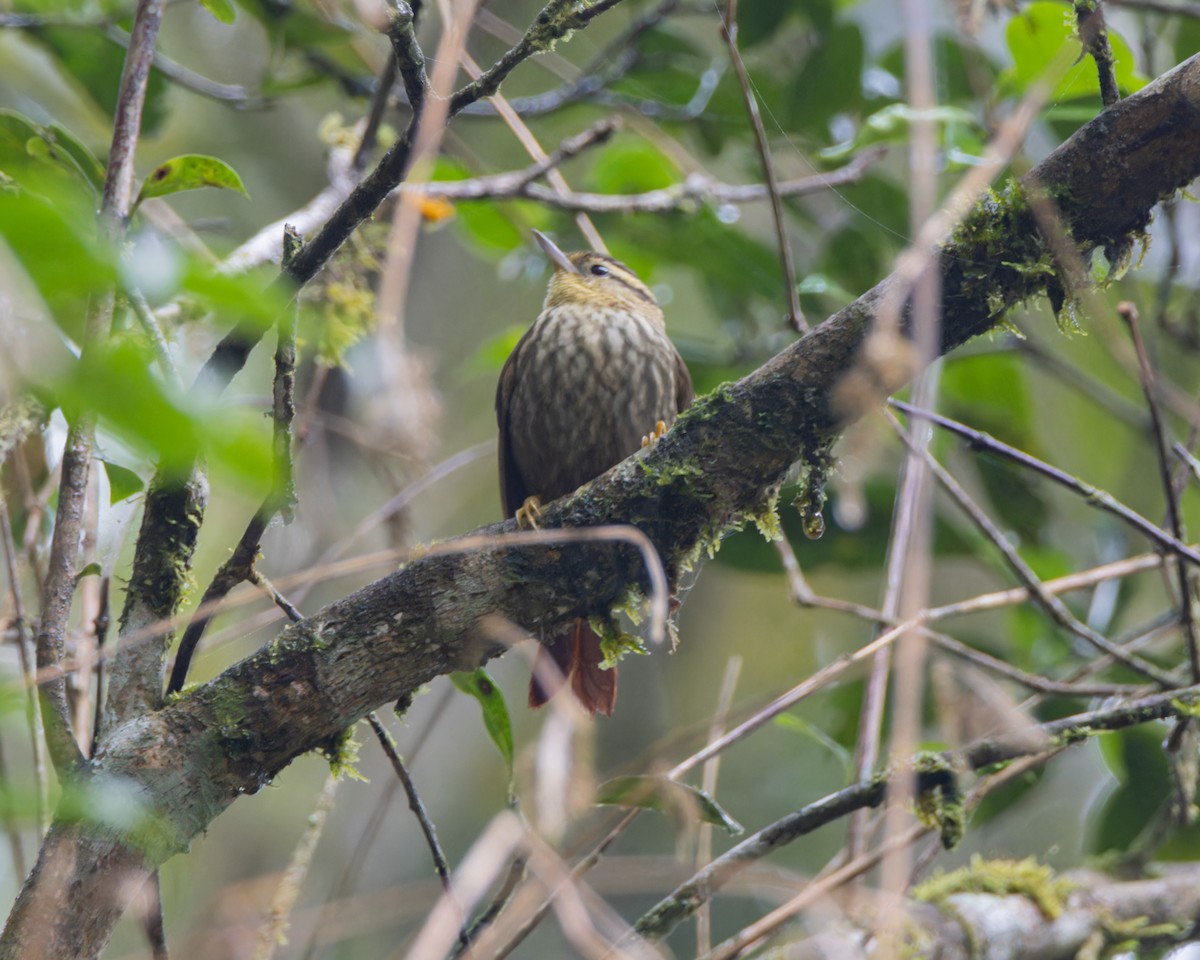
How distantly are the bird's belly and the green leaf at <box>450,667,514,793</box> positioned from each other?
3.69 feet

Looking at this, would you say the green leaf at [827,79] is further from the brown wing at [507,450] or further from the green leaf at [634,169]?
the brown wing at [507,450]

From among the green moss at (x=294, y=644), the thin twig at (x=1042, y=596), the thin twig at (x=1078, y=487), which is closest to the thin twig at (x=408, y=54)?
the green moss at (x=294, y=644)

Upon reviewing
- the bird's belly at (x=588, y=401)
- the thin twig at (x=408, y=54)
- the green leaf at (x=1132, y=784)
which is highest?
the bird's belly at (x=588, y=401)

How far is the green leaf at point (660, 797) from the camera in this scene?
180 centimetres

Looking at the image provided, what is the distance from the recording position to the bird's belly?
9.91ft

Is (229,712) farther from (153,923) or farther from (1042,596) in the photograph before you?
(1042,596)

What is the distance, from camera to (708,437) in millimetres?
1703

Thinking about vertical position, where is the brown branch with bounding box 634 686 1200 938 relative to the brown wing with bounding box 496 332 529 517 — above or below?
below

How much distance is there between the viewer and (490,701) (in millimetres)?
1963

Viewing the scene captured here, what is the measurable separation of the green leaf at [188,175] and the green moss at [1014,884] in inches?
79.5

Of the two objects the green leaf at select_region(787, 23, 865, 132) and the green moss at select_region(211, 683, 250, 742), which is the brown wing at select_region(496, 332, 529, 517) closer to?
the green leaf at select_region(787, 23, 865, 132)

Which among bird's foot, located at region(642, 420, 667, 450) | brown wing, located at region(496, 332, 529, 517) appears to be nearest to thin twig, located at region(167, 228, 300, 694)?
bird's foot, located at region(642, 420, 667, 450)

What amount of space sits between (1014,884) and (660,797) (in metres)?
1.16

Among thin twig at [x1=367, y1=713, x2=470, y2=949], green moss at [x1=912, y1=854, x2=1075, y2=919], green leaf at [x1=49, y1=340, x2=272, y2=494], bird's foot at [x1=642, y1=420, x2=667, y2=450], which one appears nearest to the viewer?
green leaf at [x1=49, y1=340, x2=272, y2=494]
